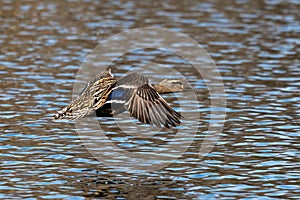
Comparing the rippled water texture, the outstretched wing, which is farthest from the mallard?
the rippled water texture

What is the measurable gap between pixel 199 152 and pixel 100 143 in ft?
5.97

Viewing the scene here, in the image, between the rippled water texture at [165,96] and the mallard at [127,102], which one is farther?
the mallard at [127,102]

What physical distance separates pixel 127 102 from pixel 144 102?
0.28 metres

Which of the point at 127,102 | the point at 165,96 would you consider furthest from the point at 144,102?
the point at 165,96

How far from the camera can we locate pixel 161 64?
20766 mm

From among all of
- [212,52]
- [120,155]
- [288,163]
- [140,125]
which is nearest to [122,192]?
[120,155]

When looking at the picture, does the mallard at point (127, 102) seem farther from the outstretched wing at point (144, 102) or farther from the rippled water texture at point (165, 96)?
the rippled water texture at point (165, 96)

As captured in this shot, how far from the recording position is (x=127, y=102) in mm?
11820

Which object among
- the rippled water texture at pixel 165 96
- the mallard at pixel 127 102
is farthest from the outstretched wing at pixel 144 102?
the rippled water texture at pixel 165 96

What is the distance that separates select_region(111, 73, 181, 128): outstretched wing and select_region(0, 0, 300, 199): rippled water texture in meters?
0.93

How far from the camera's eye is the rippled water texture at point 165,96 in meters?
11.4

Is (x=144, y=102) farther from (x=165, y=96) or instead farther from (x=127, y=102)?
(x=165, y=96)

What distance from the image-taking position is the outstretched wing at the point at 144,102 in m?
11.6

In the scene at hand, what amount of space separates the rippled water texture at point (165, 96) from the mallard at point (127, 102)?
873 mm
